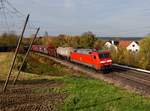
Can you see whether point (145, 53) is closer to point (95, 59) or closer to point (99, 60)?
point (95, 59)

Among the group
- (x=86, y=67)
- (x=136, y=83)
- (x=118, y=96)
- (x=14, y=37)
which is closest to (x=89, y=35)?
(x=14, y=37)

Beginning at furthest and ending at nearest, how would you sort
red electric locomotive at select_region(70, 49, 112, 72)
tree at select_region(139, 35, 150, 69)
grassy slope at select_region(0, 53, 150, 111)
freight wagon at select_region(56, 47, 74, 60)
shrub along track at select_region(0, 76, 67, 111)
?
tree at select_region(139, 35, 150, 69) < freight wagon at select_region(56, 47, 74, 60) < red electric locomotive at select_region(70, 49, 112, 72) < grassy slope at select_region(0, 53, 150, 111) < shrub along track at select_region(0, 76, 67, 111)

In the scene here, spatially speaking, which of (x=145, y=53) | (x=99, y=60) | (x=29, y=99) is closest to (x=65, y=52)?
(x=99, y=60)

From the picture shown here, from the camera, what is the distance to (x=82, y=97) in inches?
755

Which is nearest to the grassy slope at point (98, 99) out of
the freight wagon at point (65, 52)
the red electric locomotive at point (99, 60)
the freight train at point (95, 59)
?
the red electric locomotive at point (99, 60)

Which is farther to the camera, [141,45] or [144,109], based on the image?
[141,45]

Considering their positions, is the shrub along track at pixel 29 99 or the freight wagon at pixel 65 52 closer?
the shrub along track at pixel 29 99

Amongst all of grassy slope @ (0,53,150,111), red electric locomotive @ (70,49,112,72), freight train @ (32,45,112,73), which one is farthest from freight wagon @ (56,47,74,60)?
grassy slope @ (0,53,150,111)

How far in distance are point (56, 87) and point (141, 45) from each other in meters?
59.6

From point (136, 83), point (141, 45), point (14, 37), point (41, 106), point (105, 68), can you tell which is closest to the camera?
point (41, 106)

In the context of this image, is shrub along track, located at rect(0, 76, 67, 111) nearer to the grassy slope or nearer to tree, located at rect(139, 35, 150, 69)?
the grassy slope

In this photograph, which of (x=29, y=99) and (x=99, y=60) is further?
(x=99, y=60)

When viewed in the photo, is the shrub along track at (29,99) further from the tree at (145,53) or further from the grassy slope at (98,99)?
the tree at (145,53)

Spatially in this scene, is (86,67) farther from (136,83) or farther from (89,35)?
(89,35)
